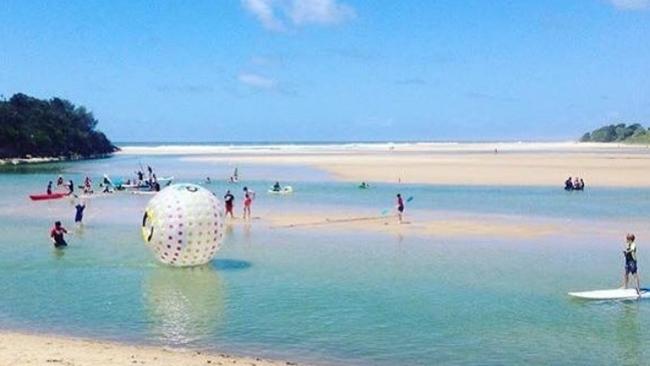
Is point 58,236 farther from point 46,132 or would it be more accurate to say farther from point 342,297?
point 46,132

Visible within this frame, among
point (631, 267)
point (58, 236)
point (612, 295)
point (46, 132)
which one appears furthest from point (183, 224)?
point (46, 132)

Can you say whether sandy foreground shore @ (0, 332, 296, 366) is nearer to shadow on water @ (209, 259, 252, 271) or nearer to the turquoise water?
the turquoise water

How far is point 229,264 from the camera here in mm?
20156

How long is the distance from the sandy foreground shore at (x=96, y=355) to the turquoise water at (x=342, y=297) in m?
0.55

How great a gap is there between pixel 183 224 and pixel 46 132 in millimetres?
113337

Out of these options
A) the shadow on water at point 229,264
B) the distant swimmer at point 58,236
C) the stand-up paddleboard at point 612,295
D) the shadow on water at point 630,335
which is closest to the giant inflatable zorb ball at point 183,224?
the shadow on water at point 229,264

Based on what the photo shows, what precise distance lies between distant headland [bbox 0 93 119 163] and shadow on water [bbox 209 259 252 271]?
96017 mm

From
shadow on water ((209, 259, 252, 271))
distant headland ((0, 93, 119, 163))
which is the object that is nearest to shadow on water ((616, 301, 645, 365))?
shadow on water ((209, 259, 252, 271))

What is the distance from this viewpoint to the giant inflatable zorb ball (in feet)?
56.5

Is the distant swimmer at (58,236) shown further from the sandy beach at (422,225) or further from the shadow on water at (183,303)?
the sandy beach at (422,225)

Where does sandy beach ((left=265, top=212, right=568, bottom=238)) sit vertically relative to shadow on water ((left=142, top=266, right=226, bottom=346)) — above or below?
above

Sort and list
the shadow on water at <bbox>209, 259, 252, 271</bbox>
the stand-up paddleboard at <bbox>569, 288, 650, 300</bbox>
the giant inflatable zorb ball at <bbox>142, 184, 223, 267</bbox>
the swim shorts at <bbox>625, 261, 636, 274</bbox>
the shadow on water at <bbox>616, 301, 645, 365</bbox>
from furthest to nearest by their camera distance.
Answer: the shadow on water at <bbox>209, 259, 252, 271</bbox> → the giant inflatable zorb ball at <bbox>142, 184, 223, 267</bbox> → the swim shorts at <bbox>625, 261, 636, 274</bbox> → the stand-up paddleboard at <bbox>569, 288, 650, 300</bbox> → the shadow on water at <bbox>616, 301, 645, 365</bbox>

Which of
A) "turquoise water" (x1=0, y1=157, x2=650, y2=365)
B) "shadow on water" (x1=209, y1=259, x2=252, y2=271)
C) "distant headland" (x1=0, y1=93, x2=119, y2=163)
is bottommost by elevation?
"turquoise water" (x1=0, y1=157, x2=650, y2=365)

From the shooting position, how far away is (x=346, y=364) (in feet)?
38.0
